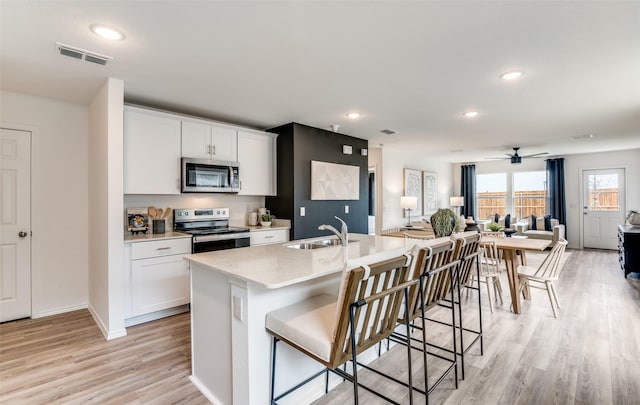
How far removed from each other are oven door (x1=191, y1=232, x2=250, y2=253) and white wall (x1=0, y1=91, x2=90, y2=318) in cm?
143

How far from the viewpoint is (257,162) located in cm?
437

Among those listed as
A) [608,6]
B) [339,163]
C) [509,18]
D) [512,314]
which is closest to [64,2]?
[509,18]

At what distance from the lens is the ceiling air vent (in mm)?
2244

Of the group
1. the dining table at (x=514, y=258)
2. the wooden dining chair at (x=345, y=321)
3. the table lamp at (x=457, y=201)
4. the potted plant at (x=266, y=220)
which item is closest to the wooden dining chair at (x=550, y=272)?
the dining table at (x=514, y=258)

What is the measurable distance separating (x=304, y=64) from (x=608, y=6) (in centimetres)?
192

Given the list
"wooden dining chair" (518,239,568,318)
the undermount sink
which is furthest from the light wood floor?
the undermount sink

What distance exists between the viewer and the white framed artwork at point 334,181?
462 cm

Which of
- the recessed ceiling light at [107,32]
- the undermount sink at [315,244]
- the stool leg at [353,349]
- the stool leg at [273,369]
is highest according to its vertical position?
the recessed ceiling light at [107,32]

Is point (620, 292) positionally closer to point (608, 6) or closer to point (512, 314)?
point (512, 314)

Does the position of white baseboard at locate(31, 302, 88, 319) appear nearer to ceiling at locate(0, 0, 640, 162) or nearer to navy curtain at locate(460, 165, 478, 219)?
ceiling at locate(0, 0, 640, 162)

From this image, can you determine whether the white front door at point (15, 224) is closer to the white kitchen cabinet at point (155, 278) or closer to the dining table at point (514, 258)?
the white kitchen cabinet at point (155, 278)

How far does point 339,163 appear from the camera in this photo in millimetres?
5070

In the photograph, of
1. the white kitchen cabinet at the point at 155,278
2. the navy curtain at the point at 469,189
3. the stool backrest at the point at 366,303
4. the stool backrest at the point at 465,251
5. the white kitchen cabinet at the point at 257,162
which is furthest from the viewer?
the navy curtain at the point at 469,189

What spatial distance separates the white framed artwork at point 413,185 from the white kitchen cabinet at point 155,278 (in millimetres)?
5152
